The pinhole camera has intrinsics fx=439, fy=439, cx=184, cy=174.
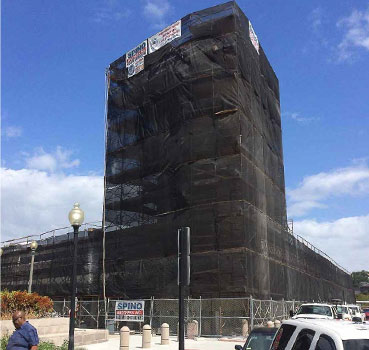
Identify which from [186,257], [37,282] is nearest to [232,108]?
[186,257]

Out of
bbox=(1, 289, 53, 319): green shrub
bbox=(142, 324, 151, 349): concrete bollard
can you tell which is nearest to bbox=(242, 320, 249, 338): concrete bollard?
bbox=(142, 324, 151, 349): concrete bollard

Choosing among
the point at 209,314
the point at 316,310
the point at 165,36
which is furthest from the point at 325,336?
the point at 165,36

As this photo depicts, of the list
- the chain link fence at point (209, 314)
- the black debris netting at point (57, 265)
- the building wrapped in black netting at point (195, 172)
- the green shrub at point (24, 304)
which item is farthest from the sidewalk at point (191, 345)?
the black debris netting at point (57, 265)

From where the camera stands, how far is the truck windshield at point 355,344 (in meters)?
4.30

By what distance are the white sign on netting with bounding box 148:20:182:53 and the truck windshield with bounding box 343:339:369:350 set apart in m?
26.9

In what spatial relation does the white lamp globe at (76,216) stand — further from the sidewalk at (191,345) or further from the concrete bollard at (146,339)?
the concrete bollard at (146,339)

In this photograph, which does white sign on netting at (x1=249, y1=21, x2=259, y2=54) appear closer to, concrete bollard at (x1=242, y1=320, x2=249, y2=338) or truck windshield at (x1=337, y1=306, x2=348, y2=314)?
truck windshield at (x1=337, y1=306, x2=348, y2=314)

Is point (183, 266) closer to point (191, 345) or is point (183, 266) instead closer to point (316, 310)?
point (191, 345)

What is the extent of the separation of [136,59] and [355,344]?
Result: 30.1 meters

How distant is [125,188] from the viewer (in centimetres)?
3022

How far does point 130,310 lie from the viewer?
2323 cm

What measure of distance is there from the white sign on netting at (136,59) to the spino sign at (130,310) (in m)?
16.5

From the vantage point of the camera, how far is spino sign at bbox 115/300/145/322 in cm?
2273

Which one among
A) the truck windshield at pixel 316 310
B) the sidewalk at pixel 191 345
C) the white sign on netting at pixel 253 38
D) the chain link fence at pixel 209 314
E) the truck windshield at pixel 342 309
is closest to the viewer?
the sidewalk at pixel 191 345
